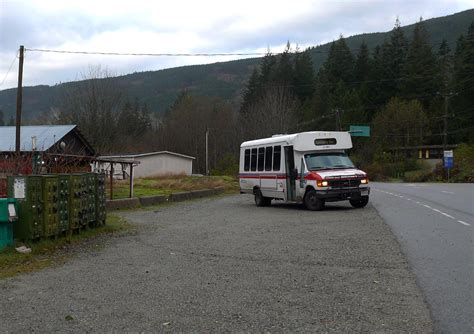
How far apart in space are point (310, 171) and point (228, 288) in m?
11.7

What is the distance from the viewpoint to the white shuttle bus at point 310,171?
1784 centimetres

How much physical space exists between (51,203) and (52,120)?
61696mm

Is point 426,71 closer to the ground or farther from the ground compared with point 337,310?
farther from the ground

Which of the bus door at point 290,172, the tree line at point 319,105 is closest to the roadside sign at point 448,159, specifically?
the tree line at point 319,105

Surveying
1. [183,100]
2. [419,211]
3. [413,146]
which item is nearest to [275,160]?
[419,211]

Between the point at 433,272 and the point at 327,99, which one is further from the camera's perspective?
the point at 327,99

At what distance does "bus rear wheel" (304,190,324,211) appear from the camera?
59.3 ft

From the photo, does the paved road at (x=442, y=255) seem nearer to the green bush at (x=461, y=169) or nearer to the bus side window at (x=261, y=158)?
the bus side window at (x=261, y=158)

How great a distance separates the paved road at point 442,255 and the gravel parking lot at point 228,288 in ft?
0.71

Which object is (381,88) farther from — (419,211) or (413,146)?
(419,211)

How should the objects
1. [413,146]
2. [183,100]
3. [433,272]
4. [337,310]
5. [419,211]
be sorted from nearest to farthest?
[337,310] → [433,272] → [419,211] → [413,146] → [183,100]

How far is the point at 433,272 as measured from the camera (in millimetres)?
7902

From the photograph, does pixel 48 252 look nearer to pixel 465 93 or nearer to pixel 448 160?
pixel 448 160

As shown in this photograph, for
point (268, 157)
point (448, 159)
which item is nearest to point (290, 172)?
point (268, 157)
